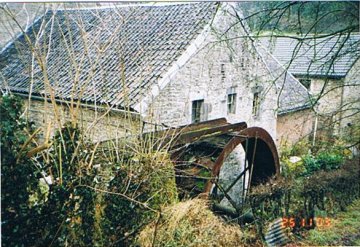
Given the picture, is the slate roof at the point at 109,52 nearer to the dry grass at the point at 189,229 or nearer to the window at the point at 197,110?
the window at the point at 197,110

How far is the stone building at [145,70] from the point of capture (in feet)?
7.63

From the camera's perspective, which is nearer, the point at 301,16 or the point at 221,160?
the point at 301,16

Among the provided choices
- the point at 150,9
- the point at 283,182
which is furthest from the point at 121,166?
the point at 283,182

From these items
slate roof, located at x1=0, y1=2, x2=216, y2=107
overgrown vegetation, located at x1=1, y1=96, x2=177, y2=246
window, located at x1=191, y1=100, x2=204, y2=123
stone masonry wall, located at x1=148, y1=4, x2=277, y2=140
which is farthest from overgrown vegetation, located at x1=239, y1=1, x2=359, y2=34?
overgrown vegetation, located at x1=1, y1=96, x2=177, y2=246

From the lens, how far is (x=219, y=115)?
3135mm

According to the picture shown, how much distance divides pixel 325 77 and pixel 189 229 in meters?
1.47

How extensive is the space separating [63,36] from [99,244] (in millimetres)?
1309

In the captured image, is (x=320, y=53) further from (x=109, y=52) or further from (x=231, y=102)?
(x=109, y=52)

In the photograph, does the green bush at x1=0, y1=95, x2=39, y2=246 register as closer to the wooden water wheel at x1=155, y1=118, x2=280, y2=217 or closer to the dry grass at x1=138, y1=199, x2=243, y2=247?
the dry grass at x1=138, y1=199, x2=243, y2=247

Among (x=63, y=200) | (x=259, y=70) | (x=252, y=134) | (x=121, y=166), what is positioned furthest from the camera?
(x=252, y=134)

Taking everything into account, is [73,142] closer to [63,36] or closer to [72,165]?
[72,165]

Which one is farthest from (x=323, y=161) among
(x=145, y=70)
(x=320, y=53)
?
(x=145, y=70)
